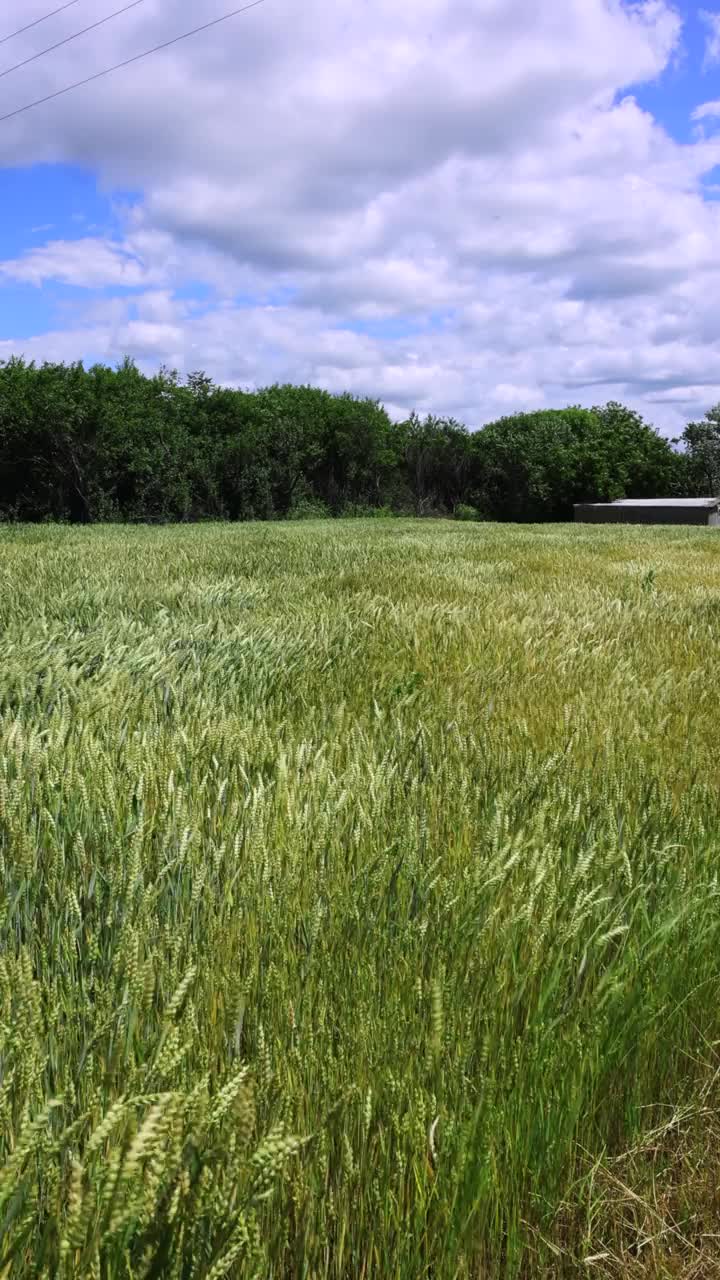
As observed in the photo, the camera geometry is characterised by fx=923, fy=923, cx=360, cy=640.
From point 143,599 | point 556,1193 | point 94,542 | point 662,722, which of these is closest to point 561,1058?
point 556,1193

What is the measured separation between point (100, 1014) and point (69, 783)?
2.93 ft

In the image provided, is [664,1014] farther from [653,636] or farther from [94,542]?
[94,542]

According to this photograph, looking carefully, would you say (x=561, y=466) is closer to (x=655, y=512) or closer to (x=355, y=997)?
(x=655, y=512)

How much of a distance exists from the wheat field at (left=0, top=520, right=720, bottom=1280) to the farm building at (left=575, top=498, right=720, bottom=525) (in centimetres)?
3170

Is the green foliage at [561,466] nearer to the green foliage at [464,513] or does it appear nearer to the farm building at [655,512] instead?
the green foliage at [464,513]

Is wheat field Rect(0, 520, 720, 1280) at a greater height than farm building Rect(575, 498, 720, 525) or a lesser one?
lesser

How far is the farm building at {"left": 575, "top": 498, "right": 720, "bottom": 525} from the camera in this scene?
34.4m

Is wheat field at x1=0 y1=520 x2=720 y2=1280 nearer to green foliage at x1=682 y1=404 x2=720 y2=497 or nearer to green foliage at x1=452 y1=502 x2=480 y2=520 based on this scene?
green foliage at x1=452 y1=502 x2=480 y2=520

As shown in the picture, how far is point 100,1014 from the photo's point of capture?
1.33m

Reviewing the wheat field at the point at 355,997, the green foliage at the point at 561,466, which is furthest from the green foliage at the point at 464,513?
the wheat field at the point at 355,997

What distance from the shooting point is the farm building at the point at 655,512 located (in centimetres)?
3444

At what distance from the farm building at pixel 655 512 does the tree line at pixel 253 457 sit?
5.27 meters

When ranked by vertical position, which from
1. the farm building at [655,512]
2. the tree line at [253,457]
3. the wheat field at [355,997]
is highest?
the tree line at [253,457]

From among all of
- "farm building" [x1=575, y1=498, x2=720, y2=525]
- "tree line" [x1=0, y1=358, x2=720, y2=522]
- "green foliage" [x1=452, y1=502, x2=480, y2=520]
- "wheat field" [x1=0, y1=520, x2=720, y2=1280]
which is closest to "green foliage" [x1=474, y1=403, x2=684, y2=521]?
"tree line" [x1=0, y1=358, x2=720, y2=522]
